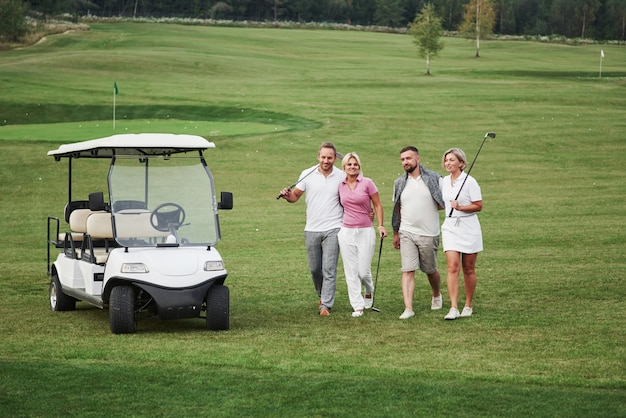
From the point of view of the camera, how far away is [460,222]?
1095cm

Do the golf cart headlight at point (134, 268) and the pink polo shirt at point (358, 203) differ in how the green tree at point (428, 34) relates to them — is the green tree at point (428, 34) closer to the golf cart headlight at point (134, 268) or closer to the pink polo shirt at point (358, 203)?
the pink polo shirt at point (358, 203)

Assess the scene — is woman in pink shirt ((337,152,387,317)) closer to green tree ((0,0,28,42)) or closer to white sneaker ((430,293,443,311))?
white sneaker ((430,293,443,311))

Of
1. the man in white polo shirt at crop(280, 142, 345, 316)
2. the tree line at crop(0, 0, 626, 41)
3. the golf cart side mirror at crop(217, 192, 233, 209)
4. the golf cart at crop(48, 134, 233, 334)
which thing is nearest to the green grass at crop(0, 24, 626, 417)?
the golf cart at crop(48, 134, 233, 334)

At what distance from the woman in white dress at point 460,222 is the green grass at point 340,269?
0.51m

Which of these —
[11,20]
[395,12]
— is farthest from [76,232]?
[395,12]

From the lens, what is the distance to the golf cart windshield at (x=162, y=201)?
420 inches

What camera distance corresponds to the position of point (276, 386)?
7.62m

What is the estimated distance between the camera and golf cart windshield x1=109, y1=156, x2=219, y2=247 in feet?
35.0

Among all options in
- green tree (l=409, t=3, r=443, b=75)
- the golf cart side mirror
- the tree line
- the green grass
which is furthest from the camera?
the tree line

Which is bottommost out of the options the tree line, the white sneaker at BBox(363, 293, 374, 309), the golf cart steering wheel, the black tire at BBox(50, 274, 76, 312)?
the black tire at BBox(50, 274, 76, 312)

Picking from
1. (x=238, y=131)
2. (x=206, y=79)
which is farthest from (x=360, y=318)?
(x=206, y=79)

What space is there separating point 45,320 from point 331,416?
211 inches

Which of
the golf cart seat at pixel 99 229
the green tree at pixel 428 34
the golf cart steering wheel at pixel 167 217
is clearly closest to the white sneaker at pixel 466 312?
the golf cart steering wheel at pixel 167 217

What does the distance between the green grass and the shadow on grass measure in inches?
4.9
